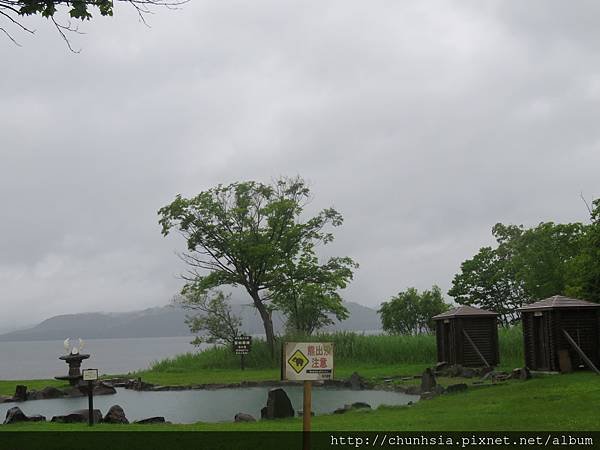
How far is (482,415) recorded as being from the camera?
37.6ft

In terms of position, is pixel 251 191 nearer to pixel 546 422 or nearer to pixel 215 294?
pixel 215 294

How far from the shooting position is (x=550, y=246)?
37406 millimetres

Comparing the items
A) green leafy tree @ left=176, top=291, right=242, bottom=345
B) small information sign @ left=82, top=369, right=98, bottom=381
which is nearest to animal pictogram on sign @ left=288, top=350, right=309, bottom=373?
small information sign @ left=82, top=369, right=98, bottom=381

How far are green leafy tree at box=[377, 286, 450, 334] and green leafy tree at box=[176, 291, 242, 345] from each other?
2076 cm

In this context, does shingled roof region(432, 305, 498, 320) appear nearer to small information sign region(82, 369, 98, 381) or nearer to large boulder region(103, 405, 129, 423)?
large boulder region(103, 405, 129, 423)

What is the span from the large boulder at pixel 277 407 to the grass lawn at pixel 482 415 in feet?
1.54

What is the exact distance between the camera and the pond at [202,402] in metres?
16.5

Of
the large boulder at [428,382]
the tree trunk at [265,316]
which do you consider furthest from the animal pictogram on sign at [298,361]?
the tree trunk at [265,316]

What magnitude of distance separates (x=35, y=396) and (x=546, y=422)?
55.3 feet

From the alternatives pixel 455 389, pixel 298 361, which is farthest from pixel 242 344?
pixel 298 361

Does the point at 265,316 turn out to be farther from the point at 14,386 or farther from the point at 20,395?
the point at 20,395

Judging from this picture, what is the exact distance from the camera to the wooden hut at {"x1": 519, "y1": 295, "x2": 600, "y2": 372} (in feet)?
58.3

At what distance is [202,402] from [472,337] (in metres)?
10.4
